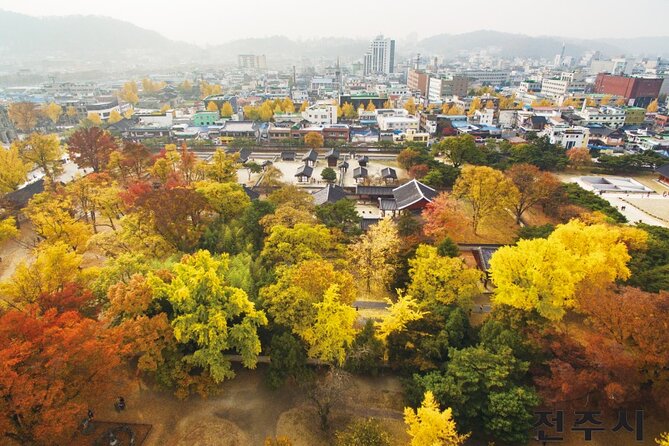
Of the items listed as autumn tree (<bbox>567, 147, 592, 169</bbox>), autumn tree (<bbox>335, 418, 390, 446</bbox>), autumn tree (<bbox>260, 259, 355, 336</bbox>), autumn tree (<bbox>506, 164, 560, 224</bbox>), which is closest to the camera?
autumn tree (<bbox>335, 418, 390, 446</bbox>)

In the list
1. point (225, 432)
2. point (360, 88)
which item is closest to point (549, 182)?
point (225, 432)

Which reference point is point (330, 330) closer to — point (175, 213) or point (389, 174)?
point (175, 213)

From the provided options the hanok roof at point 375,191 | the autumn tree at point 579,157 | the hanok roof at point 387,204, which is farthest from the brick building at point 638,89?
the hanok roof at point 387,204

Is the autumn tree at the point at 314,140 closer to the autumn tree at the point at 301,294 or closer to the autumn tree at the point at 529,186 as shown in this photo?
the autumn tree at the point at 529,186

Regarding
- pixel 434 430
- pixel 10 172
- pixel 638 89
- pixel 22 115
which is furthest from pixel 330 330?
pixel 638 89

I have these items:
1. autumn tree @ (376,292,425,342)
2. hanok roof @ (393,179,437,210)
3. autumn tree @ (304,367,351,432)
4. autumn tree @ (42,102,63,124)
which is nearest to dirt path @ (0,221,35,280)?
autumn tree @ (304,367,351,432)

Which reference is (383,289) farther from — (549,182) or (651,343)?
(549,182)

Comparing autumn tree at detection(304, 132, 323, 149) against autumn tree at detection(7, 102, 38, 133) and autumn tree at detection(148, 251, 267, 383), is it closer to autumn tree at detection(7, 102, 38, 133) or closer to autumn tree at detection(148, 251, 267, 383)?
autumn tree at detection(148, 251, 267, 383)
